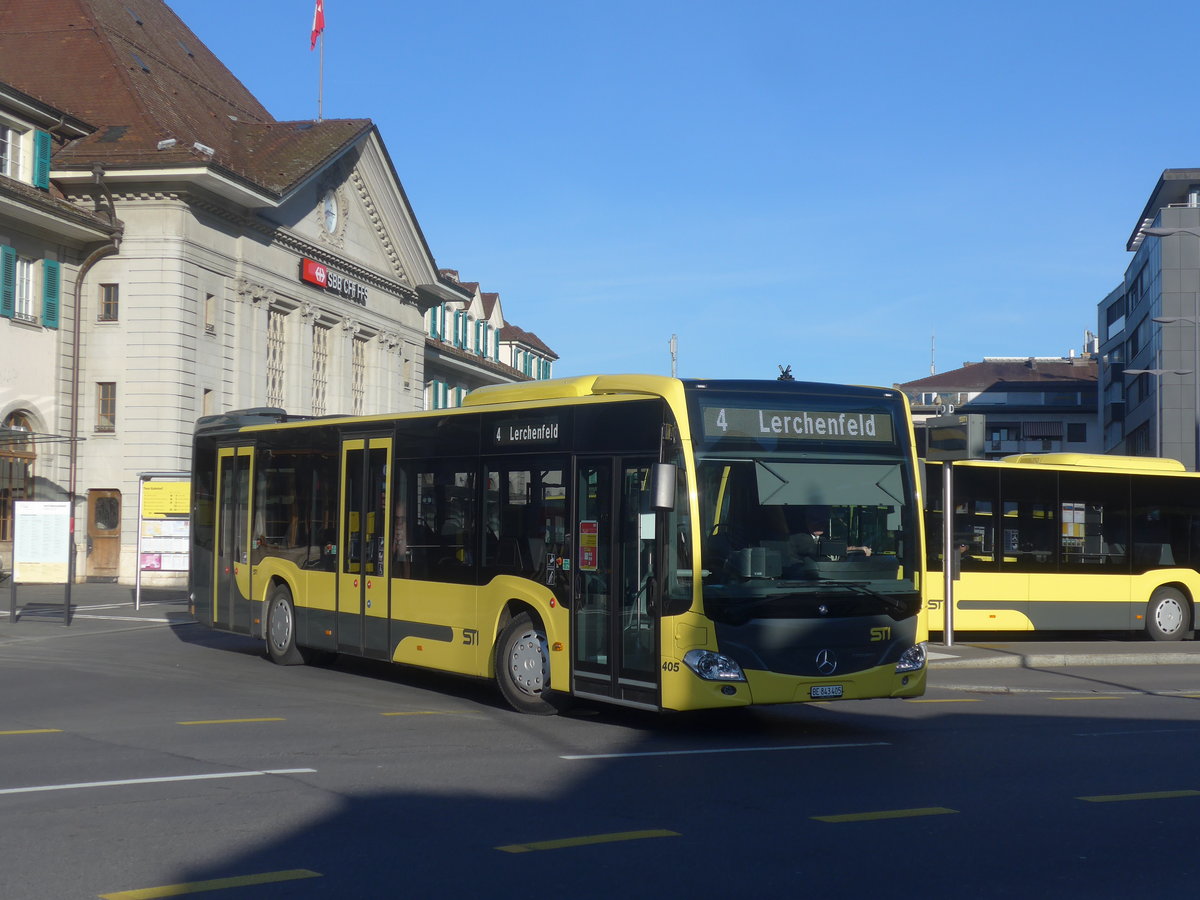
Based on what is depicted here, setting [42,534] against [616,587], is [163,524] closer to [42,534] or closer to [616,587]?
[42,534]

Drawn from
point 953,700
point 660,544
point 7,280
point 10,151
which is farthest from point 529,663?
point 10,151

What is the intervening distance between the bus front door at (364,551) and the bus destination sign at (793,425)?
496cm

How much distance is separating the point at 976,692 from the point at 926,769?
6477mm

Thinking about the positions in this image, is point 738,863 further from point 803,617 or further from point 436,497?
point 436,497

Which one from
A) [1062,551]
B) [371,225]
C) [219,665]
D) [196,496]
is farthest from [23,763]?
[371,225]

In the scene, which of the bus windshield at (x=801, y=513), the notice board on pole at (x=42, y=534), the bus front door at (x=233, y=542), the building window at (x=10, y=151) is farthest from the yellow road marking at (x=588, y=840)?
the building window at (x=10, y=151)

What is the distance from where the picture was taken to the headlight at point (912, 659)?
38.6 feet

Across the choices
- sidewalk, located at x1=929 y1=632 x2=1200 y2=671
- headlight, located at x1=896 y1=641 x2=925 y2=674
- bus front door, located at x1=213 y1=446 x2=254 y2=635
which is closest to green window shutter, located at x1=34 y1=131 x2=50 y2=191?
bus front door, located at x1=213 y1=446 x2=254 y2=635

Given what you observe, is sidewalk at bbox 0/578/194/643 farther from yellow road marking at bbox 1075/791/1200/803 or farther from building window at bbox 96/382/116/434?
yellow road marking at bbox 1075/791/1200/803

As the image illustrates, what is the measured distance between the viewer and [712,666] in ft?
36.5

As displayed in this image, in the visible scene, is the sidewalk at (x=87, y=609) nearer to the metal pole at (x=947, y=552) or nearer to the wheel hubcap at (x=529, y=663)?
the wheel hubcap at (x=529, y=663)

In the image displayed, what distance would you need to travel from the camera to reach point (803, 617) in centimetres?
1135

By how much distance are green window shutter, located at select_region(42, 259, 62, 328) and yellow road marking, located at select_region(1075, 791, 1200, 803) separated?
1231 inches

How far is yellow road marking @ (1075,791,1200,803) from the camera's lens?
866 cm
